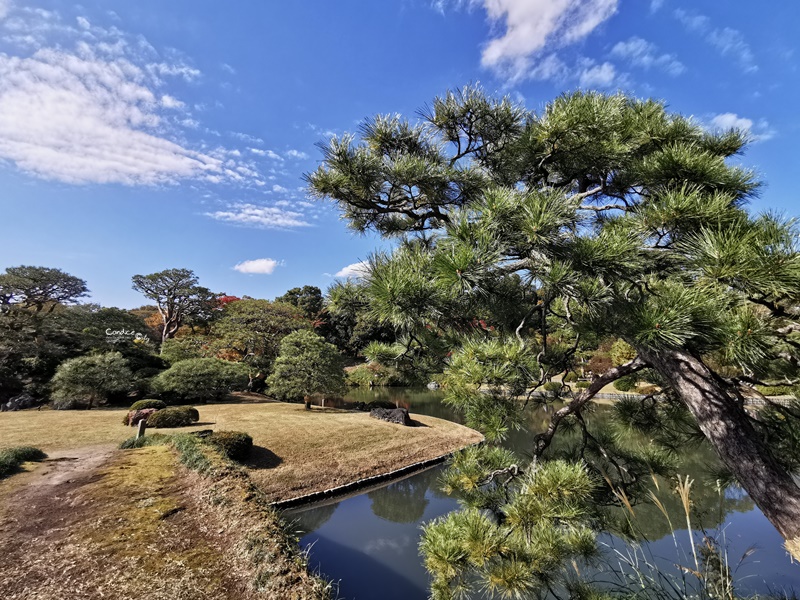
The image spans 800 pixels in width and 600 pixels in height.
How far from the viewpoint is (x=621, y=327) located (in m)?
1.78

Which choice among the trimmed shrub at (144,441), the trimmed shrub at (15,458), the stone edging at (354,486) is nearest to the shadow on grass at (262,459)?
the stone edging at (354,486)

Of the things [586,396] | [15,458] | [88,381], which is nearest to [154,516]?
[15,458]

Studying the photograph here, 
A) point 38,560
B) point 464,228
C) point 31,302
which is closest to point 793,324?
point 464,228

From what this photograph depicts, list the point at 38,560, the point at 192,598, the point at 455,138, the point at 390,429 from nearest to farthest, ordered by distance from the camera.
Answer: the point at 455,138
the point at 192,598
the point at 38,560
the point at 390,429

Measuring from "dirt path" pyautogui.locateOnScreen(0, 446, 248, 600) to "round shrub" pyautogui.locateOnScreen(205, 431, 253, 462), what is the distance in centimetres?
177

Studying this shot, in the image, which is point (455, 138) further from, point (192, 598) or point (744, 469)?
point (192, 598)

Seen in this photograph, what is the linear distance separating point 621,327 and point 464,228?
0.97 meters

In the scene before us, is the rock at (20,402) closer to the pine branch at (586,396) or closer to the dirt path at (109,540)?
the dirt path at (109,540)

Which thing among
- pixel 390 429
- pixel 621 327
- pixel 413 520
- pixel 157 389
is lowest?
pixel 413 520

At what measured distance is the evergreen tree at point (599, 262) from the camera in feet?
5.19

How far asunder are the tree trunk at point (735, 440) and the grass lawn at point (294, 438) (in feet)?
25.6

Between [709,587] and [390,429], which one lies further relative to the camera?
[390,429]

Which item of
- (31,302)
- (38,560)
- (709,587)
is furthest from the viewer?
(31,302)

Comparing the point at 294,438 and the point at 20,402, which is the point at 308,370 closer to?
the point at 294,438
